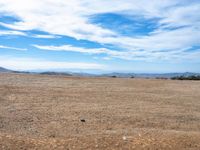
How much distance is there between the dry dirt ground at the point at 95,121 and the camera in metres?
10.3

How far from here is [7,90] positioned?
23.2 metres

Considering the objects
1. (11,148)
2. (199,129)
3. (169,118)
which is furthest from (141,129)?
(11,148)

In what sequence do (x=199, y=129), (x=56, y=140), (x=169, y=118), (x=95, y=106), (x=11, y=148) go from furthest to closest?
(x=95, y=106) → (x=169, y=118) → (x=199, y=129) → (x=56, y=140) → (x=11, y=148)

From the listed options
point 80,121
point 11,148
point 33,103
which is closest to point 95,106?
point 33,103

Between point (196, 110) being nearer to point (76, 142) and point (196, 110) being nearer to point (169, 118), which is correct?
point (169, 118)

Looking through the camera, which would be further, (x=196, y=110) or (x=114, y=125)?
(x=196, y=110)

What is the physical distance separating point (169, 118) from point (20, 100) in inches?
288

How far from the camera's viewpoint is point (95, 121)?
13.9 metres

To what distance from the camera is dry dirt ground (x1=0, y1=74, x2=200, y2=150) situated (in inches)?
404

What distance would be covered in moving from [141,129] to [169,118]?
3.00 meters

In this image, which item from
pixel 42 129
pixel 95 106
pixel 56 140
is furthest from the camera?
pixel 95 106

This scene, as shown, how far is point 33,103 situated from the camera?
59.4ft

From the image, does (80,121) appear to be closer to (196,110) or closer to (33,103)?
(33,103)

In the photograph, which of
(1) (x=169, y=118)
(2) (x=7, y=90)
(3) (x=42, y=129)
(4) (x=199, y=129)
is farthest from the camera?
(2) (x=7, y=90)
